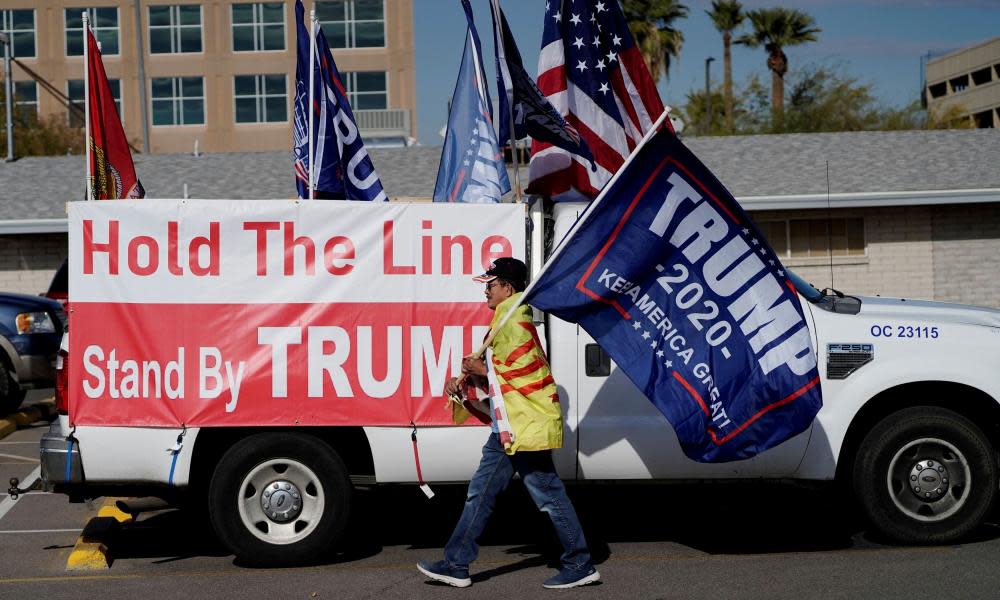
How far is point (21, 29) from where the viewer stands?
52.1 metres

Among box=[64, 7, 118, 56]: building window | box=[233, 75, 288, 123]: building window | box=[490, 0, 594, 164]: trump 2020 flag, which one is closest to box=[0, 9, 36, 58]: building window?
box=[64, 7, 118, 56]: building window

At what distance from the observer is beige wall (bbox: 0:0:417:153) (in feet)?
167

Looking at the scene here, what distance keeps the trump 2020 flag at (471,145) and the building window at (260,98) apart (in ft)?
138

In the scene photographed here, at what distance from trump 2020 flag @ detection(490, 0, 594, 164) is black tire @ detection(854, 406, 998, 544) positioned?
2.79m

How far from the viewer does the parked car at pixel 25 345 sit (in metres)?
13.6

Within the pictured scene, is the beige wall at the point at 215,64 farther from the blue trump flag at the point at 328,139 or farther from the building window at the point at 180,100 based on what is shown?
the blue trump flag at the point at 328,139

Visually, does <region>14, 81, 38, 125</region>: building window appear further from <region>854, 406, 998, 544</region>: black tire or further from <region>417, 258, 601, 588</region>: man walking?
<region>854, 406, 998, 544</region>: black tire

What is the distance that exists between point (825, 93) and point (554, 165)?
36.7 meters

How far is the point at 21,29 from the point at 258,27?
10658 mm

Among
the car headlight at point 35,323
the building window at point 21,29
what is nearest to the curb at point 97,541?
the car headlight at point 35,323

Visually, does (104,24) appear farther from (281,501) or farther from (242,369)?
(281,501)

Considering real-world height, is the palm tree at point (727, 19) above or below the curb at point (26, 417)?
above

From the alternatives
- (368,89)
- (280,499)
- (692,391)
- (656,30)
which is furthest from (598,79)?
(368,89)

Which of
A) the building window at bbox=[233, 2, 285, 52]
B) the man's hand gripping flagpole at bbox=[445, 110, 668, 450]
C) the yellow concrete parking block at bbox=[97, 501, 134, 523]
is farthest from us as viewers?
the building window at bbox=[233, 2, 285, 52]
